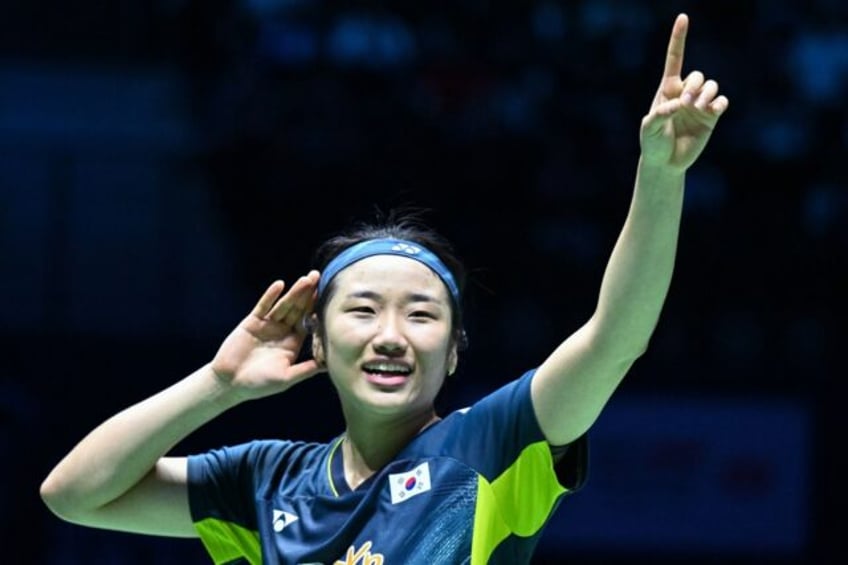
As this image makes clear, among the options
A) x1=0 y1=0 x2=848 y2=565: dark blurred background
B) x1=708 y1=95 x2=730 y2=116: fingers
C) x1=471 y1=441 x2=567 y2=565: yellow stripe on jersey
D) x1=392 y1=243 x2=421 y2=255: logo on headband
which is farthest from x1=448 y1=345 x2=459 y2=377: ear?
x1=0 y1=0 x2=848 y2=565: dark blurred background

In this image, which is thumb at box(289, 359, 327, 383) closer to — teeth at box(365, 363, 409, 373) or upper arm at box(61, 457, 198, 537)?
teeth at box(365, 363, 409, 373)

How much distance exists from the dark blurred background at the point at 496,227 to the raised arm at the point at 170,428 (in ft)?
13.5

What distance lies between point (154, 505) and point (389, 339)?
773 mm

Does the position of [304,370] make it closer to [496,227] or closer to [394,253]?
[394,253]

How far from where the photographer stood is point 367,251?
3.57 m

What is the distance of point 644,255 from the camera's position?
9.87 feet

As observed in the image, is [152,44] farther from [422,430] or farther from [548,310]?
[422,430]

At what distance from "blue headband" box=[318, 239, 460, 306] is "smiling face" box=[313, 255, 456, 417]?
2cm

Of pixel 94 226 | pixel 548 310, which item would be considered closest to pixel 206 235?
pixel 94 226

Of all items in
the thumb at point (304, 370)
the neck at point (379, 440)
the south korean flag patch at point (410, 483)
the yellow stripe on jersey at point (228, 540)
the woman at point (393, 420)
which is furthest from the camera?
the yellow stripe on jersey at point (228, 540)

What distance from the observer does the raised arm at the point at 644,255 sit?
2943 mm

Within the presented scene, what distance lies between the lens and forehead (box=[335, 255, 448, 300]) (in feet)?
11.4

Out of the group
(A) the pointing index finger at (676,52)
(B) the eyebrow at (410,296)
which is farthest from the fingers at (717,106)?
(B) the eyebrow at (410,296)

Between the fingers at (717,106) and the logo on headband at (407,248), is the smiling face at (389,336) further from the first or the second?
the fingers at (717,106)
